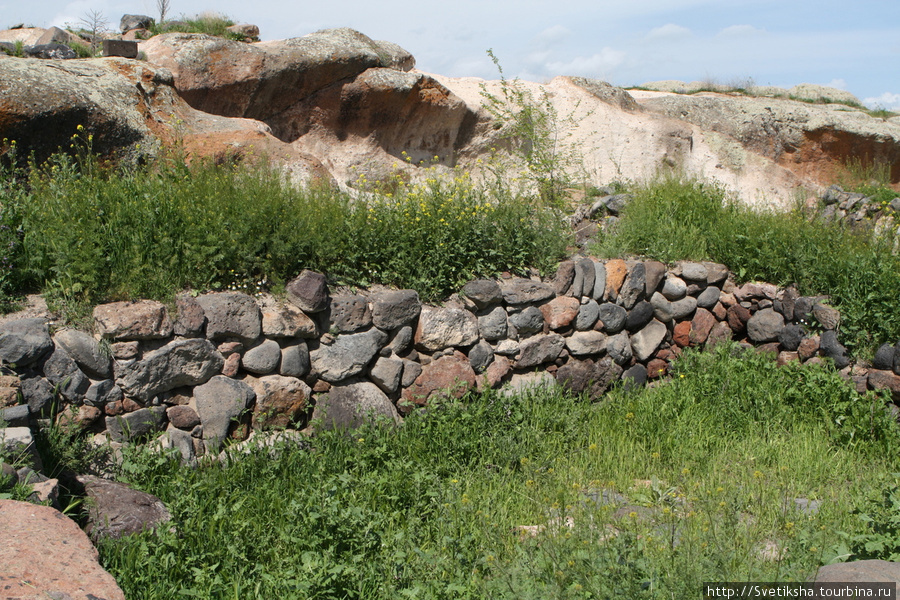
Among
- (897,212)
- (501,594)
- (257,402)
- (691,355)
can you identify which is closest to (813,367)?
(691,355)

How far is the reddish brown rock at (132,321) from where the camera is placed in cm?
395

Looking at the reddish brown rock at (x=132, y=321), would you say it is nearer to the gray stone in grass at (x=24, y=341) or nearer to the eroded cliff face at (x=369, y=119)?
the gray stone in grass at (x=24, y=341)

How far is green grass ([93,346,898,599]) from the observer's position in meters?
2.86

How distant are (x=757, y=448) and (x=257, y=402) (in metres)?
3.48

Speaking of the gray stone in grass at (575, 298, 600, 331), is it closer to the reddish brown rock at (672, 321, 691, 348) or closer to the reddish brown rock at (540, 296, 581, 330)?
the reddish brown rock at (540, 296, 581, 330)

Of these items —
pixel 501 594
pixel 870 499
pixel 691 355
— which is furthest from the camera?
pixel 691 355

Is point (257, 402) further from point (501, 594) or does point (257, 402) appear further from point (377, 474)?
point (501, 594)

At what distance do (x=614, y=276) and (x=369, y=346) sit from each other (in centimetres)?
240

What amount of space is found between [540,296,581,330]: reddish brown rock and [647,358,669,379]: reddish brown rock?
1128 millimetres

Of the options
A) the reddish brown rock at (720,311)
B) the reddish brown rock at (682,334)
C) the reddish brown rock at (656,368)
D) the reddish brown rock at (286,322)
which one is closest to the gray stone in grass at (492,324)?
the reddish brown rock at (286,322)

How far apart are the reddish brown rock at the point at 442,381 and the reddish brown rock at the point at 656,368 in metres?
2.02

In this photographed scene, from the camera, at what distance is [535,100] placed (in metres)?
11.1

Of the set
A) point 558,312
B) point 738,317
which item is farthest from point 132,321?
point 738,317

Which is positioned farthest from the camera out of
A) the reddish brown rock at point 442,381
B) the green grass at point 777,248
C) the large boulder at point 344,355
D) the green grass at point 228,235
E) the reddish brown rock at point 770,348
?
the reddish brown rock at point 770,348
